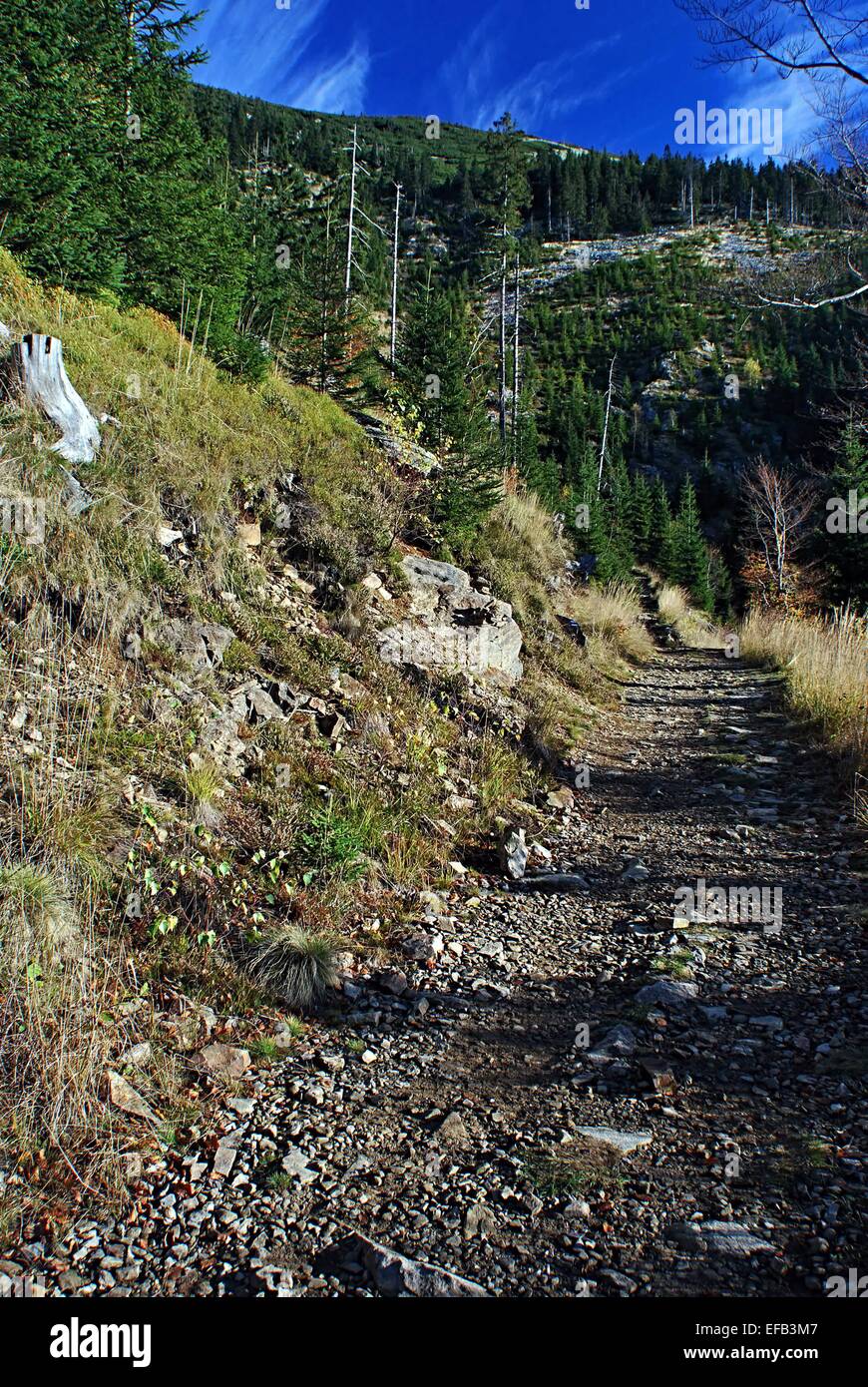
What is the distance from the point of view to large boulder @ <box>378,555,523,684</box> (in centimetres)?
696

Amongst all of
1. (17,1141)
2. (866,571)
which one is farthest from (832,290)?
(866,571)

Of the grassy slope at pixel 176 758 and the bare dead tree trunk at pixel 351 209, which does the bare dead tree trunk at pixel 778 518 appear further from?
the grassy slope at pixel 176 758

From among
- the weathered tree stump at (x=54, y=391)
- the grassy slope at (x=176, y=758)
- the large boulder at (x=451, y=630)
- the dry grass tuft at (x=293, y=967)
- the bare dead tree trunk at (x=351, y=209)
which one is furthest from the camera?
the bare dead tree trunk at (x=351, y=209)

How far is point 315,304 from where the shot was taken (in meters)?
12.9

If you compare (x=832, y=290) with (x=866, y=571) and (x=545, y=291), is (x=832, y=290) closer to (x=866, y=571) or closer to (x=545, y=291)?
(x=866, y=571)

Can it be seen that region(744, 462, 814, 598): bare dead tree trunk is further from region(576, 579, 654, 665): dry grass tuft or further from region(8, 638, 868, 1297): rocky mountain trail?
region(8, 638, 868, 1297): rocky mountain trail

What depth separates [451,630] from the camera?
301 inches

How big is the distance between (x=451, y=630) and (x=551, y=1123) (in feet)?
18.8

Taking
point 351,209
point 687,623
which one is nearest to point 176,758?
point 687,623

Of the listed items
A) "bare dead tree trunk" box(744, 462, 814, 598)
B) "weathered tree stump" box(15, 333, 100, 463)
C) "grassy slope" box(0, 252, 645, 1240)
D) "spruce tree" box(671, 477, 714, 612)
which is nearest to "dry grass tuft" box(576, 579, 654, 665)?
"grassy slope" box(0, 252, 645, 1240)

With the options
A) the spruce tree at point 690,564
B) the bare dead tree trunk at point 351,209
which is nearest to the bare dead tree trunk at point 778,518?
the spruce tree at point 690,564

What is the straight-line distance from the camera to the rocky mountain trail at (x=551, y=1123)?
1.78 meters

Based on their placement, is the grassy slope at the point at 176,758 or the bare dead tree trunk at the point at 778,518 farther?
the bare dead tree trunk at the point at 778,518

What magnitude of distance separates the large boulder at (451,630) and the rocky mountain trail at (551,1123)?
3.08 meters
